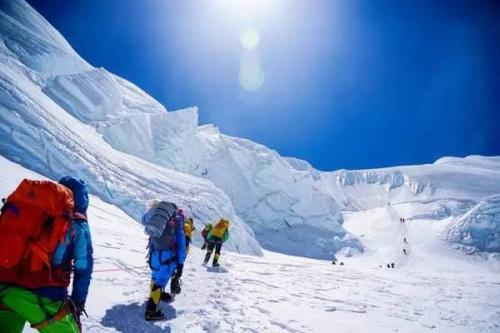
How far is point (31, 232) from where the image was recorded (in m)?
3.06

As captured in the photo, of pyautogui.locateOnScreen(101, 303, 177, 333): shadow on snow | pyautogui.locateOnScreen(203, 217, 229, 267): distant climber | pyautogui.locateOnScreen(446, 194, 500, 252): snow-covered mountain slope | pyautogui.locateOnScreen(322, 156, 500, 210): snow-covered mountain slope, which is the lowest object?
pyautogui.locateOnScreen(101, 303, 177, 333): shadow on snow

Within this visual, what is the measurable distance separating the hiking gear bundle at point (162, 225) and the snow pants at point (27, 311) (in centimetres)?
266

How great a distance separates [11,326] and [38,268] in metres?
0.58

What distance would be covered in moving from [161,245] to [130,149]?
165ft

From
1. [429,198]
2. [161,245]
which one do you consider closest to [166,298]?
[161,245]

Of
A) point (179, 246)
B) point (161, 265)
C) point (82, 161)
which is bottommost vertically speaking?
point (161, 265)

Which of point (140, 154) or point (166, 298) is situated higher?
point (140, 154)

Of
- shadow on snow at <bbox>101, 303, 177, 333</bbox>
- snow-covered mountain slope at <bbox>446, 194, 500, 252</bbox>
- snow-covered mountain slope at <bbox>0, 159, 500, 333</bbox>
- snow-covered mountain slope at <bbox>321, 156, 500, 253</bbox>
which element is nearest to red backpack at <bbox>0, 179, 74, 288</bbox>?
snow-covered mountain slope at <bbox>0, 159, 500, 333</bbox>

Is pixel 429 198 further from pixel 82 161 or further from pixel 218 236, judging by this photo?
pixel 218 236

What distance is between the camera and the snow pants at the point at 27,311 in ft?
10.0

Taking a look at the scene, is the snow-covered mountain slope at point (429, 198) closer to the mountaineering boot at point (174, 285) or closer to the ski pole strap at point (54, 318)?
the mountaineering boot at point (174, 285)

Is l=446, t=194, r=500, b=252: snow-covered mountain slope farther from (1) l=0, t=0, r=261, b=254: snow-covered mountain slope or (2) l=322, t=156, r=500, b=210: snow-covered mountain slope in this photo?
(2) l=322, t=156, r=500, b=210: snow-covered mountain slope

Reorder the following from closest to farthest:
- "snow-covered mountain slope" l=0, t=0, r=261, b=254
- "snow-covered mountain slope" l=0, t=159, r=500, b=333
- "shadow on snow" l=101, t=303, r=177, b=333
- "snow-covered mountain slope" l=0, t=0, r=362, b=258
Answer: "shadow on snow" l=101, t=303, r=177, b=333 → "snow-covered mountain slope" l=0, t=159, r=500, b=333 → "snow-covered mountain slope" l=0, t=0, r=261, b=254 → "snow-covered mountain slope" l=0, t=0, r=362, b=258

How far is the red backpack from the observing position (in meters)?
3.00
